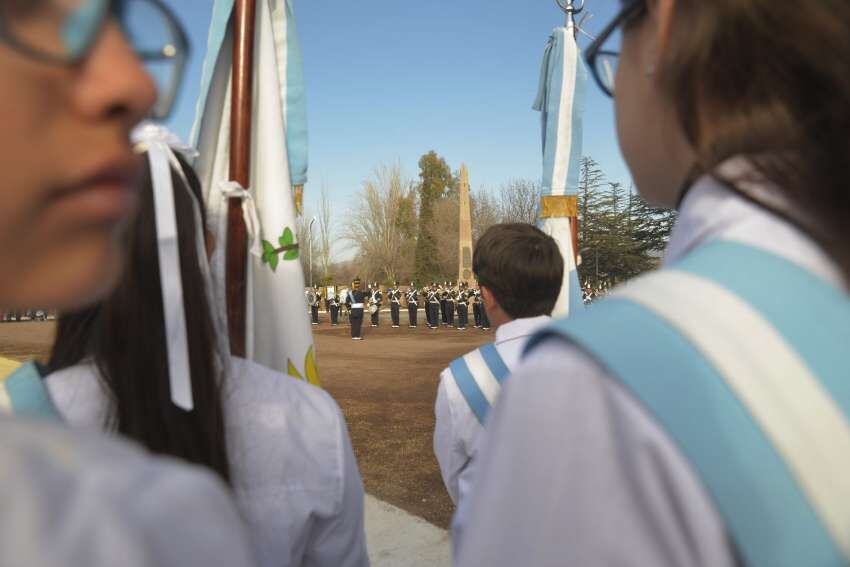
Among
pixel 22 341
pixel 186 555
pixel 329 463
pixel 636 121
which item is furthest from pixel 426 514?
pixel 22 341

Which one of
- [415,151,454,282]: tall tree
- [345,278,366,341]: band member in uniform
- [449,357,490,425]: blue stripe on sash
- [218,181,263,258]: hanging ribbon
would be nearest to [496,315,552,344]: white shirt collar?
[449,357,490,425]: blue stripe on sash

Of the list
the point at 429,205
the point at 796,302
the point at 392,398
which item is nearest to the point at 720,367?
the point at 796,302

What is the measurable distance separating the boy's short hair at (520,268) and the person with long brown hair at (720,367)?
67.7 inches

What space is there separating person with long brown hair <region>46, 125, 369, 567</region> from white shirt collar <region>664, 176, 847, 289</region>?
752mm

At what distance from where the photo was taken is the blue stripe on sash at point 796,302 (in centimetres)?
67

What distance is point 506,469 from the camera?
2.26 ft

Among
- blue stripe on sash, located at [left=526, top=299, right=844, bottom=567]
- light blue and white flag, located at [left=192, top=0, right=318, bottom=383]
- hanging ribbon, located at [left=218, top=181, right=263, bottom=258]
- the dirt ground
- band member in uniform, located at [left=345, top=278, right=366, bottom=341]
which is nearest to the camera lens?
blue stripe on sash, located at [left=526, top=299, right=844, bottom=567]

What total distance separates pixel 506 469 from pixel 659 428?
0.16 meters

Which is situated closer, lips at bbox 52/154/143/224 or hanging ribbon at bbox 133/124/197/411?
lips at bbox 52/154/143/224

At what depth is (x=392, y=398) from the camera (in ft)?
28.3

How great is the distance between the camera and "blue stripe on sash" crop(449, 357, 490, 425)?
2.48 metres

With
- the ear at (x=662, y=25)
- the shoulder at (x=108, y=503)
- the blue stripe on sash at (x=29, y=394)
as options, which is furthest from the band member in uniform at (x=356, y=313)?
the shoulder at (x=108, y=503)

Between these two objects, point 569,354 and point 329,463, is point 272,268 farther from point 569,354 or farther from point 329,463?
point 569,354

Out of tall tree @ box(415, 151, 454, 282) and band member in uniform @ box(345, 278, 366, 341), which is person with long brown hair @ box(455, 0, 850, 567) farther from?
tall tree @ box(415, 151, 454, 282)
